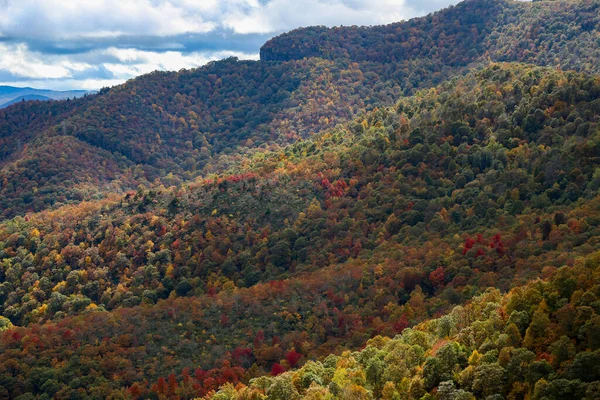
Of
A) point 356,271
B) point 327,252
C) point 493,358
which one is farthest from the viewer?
point 327,252

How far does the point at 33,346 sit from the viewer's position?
320 ft

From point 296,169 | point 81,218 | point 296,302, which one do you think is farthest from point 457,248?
point 81,218

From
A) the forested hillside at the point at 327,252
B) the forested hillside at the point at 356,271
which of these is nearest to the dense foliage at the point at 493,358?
the forested hillside at the point at 356,271

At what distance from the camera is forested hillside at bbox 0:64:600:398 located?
89.0 m

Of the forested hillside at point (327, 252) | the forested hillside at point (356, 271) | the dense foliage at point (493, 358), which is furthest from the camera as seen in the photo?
the forested hillside at point (327, 252)

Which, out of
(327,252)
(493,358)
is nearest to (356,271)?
(327,252)

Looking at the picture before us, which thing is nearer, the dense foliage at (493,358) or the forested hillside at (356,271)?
the dense foliage at (493,358)

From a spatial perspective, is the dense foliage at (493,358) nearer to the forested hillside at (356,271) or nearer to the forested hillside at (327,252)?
the forested hillside at (356,271)

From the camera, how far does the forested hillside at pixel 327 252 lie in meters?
89.0

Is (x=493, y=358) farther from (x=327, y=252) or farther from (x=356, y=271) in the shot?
(x=327, y=252)

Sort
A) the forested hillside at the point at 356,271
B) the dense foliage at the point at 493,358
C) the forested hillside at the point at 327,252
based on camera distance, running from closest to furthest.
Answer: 1. the dense foliage at the point at 493,358
2. the forested hillside at the point at 356,271
3. the forested hillside at the point at 327,252

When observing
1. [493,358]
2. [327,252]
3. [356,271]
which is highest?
[493,358]

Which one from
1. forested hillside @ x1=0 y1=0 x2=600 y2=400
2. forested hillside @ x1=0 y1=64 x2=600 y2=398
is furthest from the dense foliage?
forested hillside @ x1=0 y1=64 x2=600 y2=398

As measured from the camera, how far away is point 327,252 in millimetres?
125750
